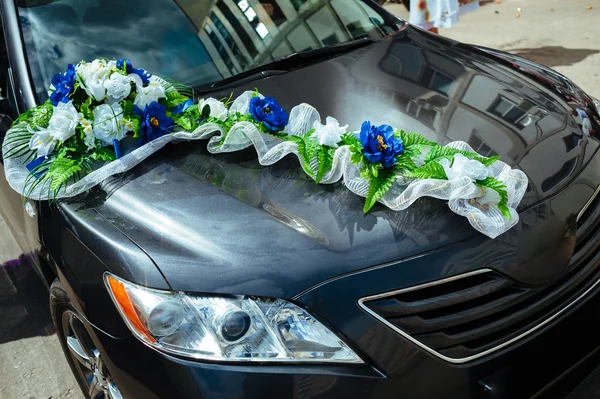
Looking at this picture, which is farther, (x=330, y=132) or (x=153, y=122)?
(x=153, y=122)

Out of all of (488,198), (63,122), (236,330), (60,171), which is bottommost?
(236,330)

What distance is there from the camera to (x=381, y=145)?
1902 millimetres

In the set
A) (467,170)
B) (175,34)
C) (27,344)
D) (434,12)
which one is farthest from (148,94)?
(434,12)

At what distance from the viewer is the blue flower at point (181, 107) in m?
2.27

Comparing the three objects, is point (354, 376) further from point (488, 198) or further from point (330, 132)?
point (330, 132)

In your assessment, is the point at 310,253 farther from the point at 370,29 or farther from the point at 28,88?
the point at 370,29

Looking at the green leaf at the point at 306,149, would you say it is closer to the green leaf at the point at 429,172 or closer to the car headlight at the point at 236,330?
the green leaf at the point at 429,172

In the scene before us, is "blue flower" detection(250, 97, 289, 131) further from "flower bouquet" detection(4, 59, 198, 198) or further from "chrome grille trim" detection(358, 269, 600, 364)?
"chrome grille trim" detection(358, 269, 600, 364)

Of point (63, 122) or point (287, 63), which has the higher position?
point (287, 63)

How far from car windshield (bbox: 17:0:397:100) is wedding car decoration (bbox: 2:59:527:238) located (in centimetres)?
22

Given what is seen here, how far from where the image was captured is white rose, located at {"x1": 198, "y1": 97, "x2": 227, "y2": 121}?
2217 millimetres

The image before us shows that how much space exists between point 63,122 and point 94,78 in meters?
0.19

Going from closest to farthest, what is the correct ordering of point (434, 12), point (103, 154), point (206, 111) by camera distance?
point (103, 154)
point (206, 111)
point (434, 12)

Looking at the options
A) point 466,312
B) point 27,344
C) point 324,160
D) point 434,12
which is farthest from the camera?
point 434,12
